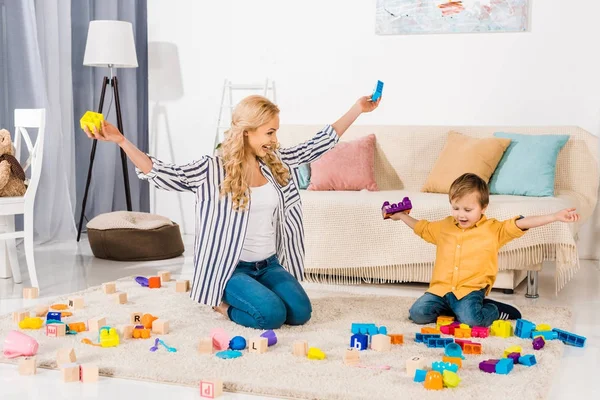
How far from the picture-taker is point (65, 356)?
243cm

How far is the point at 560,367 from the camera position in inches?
101

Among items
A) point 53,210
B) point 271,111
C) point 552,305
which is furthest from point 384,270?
point 53,210

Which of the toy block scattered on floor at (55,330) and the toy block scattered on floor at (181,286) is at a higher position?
the toy block scattered on floor at (55,330)

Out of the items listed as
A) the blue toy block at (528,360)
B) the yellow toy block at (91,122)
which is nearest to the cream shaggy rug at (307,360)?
the blue toy block at (528,360)

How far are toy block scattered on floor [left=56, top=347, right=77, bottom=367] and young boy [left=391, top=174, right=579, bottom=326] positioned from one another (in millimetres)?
1274

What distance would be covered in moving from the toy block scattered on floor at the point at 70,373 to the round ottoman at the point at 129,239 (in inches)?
89.4

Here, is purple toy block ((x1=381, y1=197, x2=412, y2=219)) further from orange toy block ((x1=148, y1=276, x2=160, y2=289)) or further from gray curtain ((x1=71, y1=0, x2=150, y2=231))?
gray curtain ((x1=71, y1=0, x2=150, y2=231))

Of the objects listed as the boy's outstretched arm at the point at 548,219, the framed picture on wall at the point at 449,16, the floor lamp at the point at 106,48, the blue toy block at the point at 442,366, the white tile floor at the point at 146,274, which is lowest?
the white tile floor at the point at 146,274

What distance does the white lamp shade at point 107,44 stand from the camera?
5.29m

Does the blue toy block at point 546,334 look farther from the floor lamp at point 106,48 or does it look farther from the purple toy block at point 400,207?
the floor lamp at point 106,48

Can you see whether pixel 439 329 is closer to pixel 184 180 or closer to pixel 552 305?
pixel 552 305

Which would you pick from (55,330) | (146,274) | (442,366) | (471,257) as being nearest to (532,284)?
(471,257)

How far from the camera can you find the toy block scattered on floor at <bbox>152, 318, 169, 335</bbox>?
2832mm

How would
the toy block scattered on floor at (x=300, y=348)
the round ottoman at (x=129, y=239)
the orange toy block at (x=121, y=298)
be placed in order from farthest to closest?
the round ottoman at (x=129, y=239)
the orange toy block at (x=121, y=298)
the toy block scattered on floor at (x=300, y=348)
